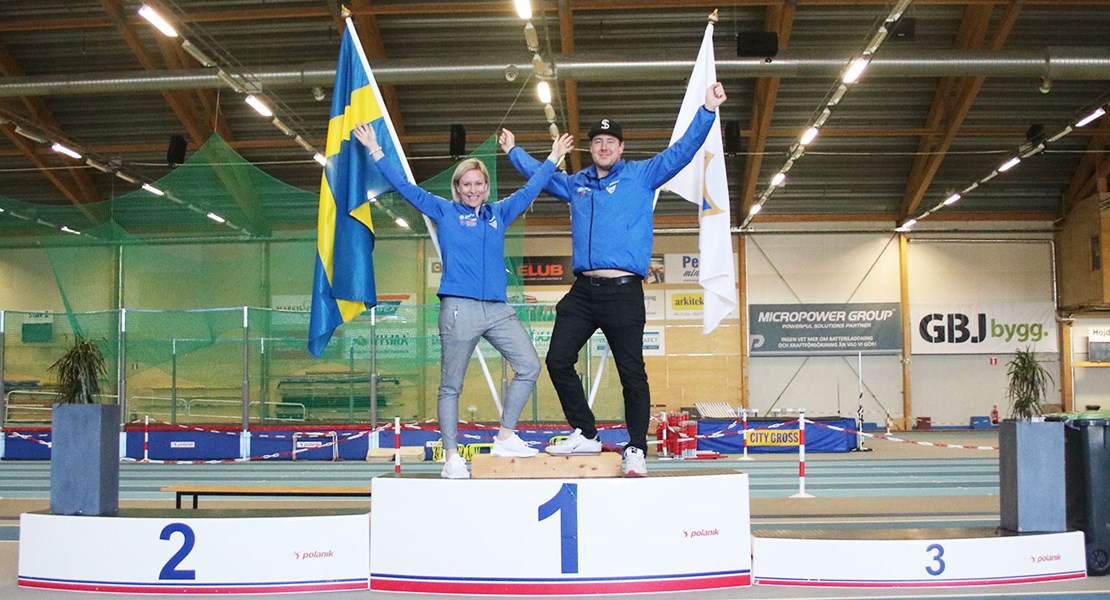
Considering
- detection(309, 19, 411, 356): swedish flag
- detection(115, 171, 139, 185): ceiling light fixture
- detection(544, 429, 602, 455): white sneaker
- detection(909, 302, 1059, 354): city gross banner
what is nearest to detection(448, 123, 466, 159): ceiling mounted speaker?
detection(115, 171, 139, 185): ceiling light fixture

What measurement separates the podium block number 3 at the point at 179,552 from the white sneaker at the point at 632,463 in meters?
2.19

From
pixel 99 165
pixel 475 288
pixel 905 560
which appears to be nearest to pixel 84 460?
pixel 475 288

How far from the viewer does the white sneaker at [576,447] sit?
16.8ft

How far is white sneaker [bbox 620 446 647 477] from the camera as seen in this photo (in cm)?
503

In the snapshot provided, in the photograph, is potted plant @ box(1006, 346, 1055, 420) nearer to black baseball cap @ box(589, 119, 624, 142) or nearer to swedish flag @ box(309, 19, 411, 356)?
black baseball cap @ box(589, 119, 624, 142)

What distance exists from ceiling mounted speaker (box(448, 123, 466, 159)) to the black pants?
52.1 ft

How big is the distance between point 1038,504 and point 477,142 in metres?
19.5

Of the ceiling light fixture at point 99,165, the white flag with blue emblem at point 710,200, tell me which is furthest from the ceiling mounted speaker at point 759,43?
the ceiling light fixture at point 99,165

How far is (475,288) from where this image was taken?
519 centimetres

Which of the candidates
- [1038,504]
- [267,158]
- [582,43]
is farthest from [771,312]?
[1038,504]

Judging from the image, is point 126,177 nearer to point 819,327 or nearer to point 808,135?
point 808,135

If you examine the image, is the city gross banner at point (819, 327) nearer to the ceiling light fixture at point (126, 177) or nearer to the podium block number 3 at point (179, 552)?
the ceiling light fixture at point (126, 177)

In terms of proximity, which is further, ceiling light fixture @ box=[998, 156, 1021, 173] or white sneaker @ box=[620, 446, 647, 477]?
ceiling light fixture @ box=[998, 156, 1021, 173]

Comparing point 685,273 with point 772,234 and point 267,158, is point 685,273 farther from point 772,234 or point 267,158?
point 267,158
